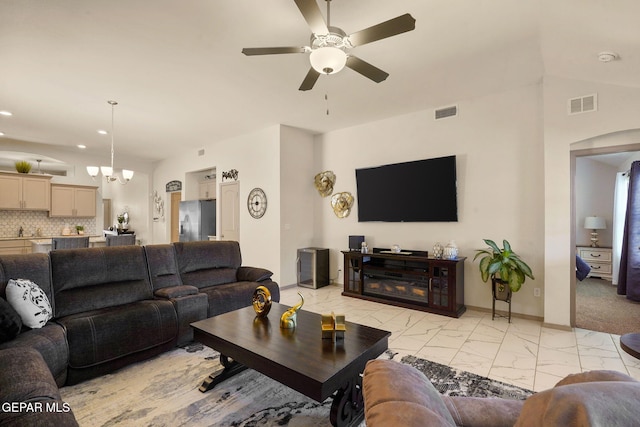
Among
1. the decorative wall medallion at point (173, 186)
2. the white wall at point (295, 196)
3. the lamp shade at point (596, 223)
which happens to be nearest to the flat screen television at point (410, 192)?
the white wall at point (295, 196)

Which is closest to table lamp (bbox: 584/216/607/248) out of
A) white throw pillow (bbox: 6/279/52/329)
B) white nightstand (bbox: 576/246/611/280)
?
white nightstand (bbox: 576/246/611/280)

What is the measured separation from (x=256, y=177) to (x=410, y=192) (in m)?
2.95

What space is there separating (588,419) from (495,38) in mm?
3247

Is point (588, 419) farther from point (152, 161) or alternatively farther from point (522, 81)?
point (152, 161)

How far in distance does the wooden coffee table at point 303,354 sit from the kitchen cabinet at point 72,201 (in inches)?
287

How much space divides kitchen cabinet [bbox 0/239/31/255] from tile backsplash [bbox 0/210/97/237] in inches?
22.2

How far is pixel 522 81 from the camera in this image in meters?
3.73

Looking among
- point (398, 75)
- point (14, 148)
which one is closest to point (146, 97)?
point (398, 75)

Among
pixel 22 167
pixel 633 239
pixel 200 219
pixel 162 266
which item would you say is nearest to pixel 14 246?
pixel 22 167

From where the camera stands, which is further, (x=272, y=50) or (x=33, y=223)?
(x=33, y=223)

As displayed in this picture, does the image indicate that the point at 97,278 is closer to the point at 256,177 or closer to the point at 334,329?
the point at 334,329

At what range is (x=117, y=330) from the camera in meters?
2.48

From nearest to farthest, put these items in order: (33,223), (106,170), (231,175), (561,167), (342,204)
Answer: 1. (561,167)
2. (106,170)
3. (342,204)
4. (231,175)
5. (33,223)

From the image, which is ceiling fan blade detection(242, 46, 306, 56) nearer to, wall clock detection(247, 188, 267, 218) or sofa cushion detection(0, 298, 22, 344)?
sofa cushion detection(0, 298, 22, 344)
